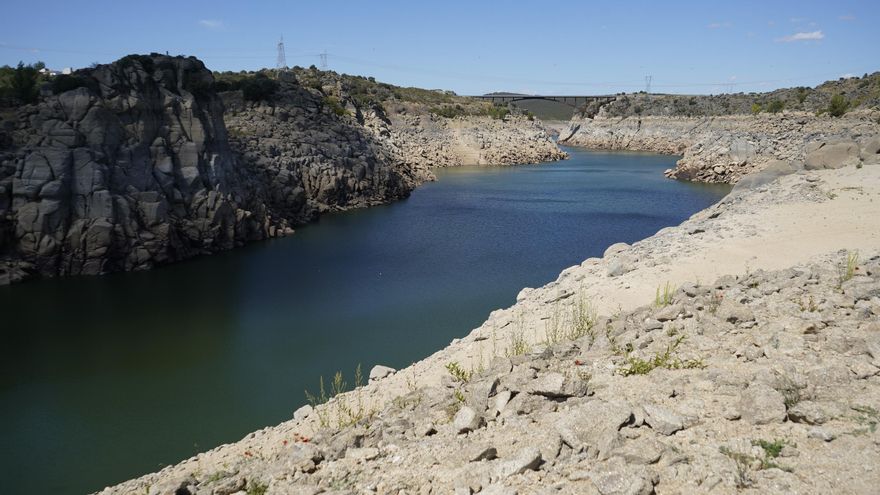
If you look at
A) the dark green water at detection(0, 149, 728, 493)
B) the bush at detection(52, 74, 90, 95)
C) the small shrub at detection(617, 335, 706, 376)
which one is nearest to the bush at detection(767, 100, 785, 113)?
the dark green water at detection(0, 149, 728, 493)

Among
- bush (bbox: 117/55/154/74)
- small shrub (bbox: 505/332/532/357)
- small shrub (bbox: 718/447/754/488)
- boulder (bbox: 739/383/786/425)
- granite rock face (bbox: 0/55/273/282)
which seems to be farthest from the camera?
bush (bbox: 117/55/154/74)

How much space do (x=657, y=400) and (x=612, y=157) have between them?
84.6m

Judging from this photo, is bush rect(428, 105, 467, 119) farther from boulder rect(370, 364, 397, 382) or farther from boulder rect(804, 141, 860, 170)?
boulder rect(370, 364, 397, 382)

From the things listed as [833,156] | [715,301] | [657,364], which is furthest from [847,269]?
[833,156]

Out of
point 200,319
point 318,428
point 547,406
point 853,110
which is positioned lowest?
point 200,319

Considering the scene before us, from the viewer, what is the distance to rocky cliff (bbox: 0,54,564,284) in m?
26.5

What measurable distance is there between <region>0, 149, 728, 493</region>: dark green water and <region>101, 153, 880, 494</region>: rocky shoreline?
343cm

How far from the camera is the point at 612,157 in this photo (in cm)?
8788

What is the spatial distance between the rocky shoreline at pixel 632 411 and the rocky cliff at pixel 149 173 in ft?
65.1

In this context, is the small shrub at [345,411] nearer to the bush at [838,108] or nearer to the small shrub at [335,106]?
the small shrub at [335,106]

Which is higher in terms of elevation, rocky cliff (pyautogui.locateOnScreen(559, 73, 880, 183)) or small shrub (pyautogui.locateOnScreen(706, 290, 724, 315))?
rocky cliff (pyautogui.locateOnScreen(559, 73, 880, 183))

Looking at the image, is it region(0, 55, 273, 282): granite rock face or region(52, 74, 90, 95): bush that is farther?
region(52, 74, 90, 95): bush

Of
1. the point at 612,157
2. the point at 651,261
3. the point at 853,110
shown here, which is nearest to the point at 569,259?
the point at 651,261

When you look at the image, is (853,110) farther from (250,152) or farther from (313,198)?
(250,152)
